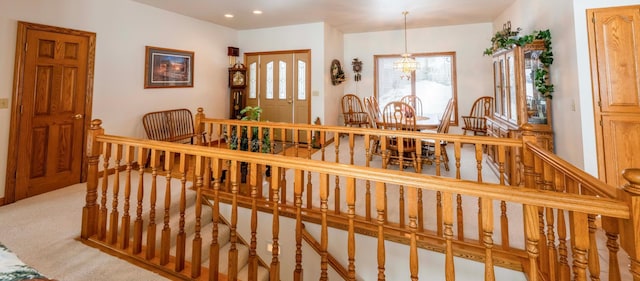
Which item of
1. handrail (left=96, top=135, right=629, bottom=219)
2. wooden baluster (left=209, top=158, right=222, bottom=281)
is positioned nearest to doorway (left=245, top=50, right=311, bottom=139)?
wooden baluster (left=209, top=158, right=222, bottom=281)

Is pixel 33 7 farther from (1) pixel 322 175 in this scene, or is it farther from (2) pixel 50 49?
(1) pixel 322 175

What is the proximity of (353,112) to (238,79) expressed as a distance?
8.48ft

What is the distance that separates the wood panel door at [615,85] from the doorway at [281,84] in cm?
431

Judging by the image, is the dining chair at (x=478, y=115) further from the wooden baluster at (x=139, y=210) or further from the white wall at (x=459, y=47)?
the wooden baluster at (x=139, y=210)

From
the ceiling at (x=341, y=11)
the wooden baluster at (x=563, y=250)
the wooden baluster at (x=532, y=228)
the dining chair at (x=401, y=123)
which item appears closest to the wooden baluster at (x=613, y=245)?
the wooden baluster at (x=532, y=228)

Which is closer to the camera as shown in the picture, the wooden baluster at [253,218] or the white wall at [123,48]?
the wooden baluster at [253,218]

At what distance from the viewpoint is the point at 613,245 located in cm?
102

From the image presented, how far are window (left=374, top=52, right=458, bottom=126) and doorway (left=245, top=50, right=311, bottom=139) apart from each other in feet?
6.39

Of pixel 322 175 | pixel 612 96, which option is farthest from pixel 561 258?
pixel 612 96

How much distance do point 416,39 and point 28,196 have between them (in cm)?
696

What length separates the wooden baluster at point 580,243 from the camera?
39.6 inches

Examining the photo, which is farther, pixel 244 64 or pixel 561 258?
pixel 244 64

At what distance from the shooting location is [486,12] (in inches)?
204

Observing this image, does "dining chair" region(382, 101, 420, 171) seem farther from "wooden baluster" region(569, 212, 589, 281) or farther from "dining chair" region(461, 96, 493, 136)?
"wooden baluster" region(569, 212, 589, 281)
